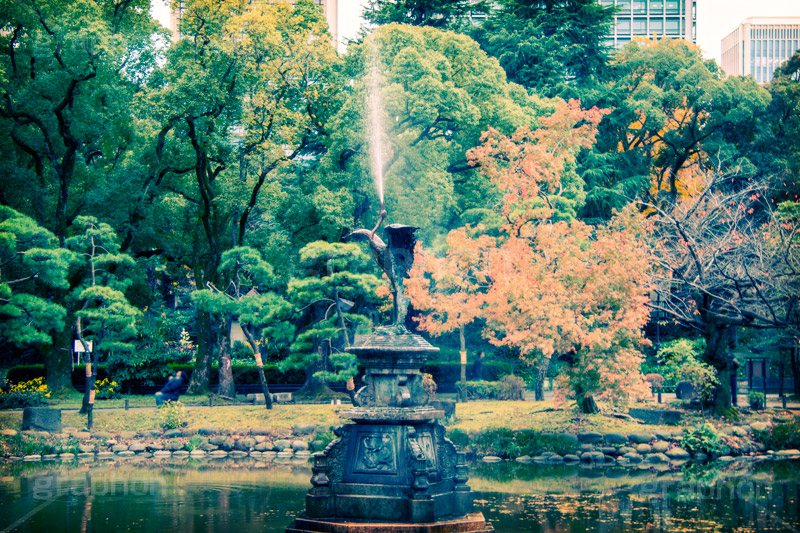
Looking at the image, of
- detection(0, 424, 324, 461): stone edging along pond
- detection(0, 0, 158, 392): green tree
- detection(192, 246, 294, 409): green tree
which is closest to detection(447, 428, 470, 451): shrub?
detection(0, 424, 324, 461): stone edging along pond

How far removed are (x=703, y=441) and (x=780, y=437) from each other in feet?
9.01

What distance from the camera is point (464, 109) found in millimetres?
30062

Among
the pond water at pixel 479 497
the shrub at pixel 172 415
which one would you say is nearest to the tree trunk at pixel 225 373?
the shrub at pixel 172 415

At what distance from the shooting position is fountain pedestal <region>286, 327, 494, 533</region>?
10.3 metres

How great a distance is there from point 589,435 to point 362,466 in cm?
1226

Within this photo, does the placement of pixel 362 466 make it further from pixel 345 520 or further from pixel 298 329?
pixel 298 329

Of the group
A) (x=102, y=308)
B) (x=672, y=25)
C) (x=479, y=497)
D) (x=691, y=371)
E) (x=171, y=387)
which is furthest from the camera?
(x=672, y=25)

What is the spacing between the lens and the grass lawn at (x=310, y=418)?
2230cm

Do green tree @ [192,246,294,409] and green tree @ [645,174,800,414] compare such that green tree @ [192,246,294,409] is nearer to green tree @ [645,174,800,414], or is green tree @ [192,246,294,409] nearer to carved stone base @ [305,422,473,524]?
green tree @ [645,174,800,414]

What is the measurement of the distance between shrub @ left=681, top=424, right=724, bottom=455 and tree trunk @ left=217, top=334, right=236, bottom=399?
17.7 m

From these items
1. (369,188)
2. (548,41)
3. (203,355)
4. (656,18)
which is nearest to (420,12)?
(548,41)

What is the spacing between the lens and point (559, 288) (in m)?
21.2

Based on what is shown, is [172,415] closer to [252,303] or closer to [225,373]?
[252,303]

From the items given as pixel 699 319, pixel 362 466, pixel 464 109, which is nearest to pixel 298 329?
pixel 464 109
